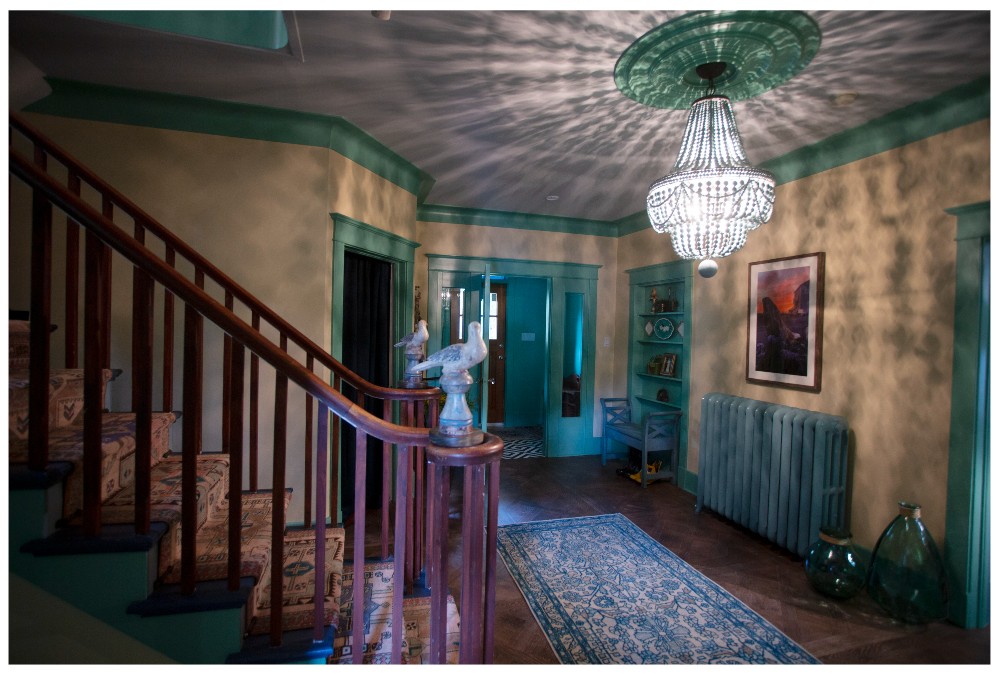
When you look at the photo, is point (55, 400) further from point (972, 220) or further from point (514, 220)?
point (514, 220)

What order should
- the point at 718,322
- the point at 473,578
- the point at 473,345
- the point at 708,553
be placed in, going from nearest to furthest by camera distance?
the point at 473,578 → the point at 473,345 → the point at 708,553 → the point at 718,322

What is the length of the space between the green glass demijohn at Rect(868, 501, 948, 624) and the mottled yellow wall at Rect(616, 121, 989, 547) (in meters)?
0.21

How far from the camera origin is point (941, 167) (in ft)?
8.67

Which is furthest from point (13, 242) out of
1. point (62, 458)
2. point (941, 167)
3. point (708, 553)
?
point (941, 167)

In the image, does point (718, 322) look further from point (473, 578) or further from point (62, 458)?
point (62, 458)

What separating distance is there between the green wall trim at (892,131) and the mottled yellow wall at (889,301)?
0.17 feet

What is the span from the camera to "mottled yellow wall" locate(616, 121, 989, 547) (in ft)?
8.61

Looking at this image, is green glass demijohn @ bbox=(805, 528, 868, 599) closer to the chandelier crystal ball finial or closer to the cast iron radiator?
the cast iron radiator

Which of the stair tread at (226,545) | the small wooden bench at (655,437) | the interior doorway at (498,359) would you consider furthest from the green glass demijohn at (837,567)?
the interior doorway at (498,359)

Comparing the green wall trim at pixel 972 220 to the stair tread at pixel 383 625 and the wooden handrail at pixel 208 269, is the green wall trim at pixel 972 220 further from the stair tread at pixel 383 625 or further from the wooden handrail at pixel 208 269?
the stair tread at pixel 383 625

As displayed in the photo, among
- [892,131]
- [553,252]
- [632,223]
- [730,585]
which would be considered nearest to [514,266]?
[553,252]

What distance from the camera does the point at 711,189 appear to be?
2.18 m

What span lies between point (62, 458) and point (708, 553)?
3343 mm

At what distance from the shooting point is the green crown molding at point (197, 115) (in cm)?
283
